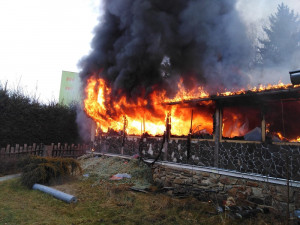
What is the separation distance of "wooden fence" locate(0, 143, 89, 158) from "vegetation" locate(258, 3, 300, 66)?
24.5m

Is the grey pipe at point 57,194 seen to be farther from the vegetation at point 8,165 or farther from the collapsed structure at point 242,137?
the collapsed structure at point 242,137

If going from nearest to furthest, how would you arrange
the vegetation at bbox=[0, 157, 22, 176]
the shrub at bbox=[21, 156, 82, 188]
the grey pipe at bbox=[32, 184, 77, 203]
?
the grey pipe at bbox=[32, 184, 77, 203] → the shrub at bbox=[21, 156, 82, 188] → the vegetation at bbox=[0, 157, 22, 176]

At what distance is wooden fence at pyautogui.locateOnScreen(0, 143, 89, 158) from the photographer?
1118 cm

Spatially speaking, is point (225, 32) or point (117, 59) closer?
point (117, 59)

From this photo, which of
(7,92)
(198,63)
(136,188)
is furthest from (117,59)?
(136,188)

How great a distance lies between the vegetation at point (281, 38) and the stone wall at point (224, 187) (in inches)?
952

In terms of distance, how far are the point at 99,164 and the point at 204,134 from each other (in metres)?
6.35

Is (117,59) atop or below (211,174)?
atop

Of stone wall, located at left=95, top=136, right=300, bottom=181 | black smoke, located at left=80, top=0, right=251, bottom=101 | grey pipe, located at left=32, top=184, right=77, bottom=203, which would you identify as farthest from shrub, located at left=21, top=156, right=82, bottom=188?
black smoke, located at left=80, top=0, right=251, bottom=101

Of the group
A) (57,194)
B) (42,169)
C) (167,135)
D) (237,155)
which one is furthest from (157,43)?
(57,194)

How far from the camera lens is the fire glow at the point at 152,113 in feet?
31.0

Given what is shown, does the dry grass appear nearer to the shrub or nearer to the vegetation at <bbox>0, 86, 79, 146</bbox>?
→ the shrub

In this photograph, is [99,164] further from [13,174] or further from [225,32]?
[225,32]

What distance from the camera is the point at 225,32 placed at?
17.5 metres
